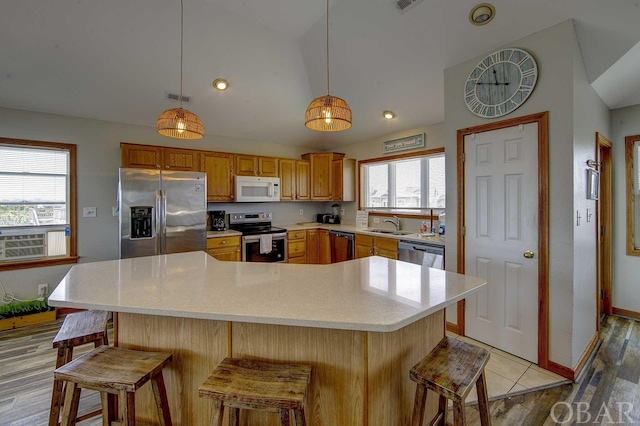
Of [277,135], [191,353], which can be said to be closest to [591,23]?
[191,353]

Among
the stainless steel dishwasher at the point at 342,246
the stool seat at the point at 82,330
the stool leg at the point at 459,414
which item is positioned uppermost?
the stainless steel dishwasher at the point at 342,246

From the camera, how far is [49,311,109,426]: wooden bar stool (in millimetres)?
1489

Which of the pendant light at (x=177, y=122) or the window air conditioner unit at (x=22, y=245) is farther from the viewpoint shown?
the window air conditioner unit at (x=22, y=245)

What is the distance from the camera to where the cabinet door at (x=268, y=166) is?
476 cm

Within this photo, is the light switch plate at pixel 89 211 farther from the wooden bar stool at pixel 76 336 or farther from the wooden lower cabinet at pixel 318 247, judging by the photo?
the wooden lower cabinet at pixel 318 247

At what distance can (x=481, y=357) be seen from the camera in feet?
4.59

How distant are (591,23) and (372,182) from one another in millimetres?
3291

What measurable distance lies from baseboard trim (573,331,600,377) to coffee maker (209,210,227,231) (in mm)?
4220

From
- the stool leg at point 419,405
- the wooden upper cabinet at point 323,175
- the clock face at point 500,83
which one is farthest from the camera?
the wooden upper cabinet at point 323,175

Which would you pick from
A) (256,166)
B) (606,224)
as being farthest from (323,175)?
(606,224)

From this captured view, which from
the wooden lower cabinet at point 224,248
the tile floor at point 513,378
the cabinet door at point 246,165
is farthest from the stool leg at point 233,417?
the cabinet door at point 246,165

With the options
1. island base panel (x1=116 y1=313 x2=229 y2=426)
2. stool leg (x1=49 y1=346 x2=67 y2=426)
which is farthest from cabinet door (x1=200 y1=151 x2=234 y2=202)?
stool leg (x1=49 y1=346 x2=67 y2=426)

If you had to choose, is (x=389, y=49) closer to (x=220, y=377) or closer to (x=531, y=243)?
(x=531, y=243)

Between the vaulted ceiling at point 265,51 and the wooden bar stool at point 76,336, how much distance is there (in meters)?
2.60
